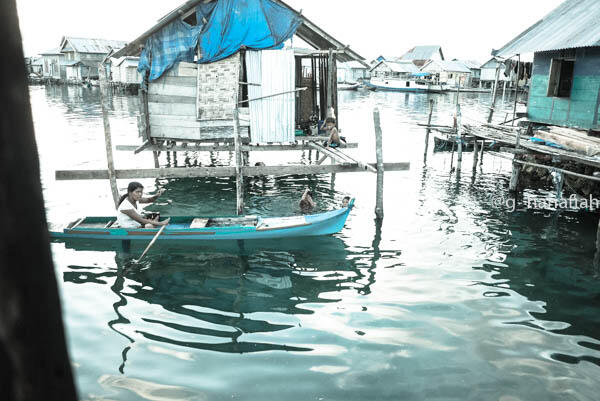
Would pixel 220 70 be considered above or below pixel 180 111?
above

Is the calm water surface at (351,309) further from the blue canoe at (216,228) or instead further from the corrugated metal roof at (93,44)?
the corrugated metal roof at (93,44)

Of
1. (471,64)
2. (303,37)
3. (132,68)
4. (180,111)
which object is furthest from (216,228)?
(471,64)

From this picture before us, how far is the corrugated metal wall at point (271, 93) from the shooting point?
1305 cm

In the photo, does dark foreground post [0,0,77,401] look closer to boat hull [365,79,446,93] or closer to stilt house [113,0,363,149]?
stilt house [113,0,363,149]

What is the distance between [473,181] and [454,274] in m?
9.32

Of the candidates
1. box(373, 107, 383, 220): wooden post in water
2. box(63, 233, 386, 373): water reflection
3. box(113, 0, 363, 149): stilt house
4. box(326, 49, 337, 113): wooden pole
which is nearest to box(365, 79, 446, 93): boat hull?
box(326, 49, 337, 113): wooden pole

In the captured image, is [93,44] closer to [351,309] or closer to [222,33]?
[222,33]

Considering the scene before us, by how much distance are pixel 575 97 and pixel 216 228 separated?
1390 cm

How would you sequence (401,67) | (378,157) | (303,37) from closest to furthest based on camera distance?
1. (378,157)
2. (303,37)
3. (401,67)

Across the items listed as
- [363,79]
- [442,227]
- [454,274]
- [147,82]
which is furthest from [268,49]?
[363,79]

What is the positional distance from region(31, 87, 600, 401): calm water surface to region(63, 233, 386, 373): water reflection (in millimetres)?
38

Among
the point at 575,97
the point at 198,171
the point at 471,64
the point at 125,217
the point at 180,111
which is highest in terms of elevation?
the point at 471,64

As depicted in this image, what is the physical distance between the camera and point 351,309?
26.9 ft

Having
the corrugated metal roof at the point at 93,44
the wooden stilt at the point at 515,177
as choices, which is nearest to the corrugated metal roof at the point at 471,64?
the corrugated metal roof at the point at 93,44
